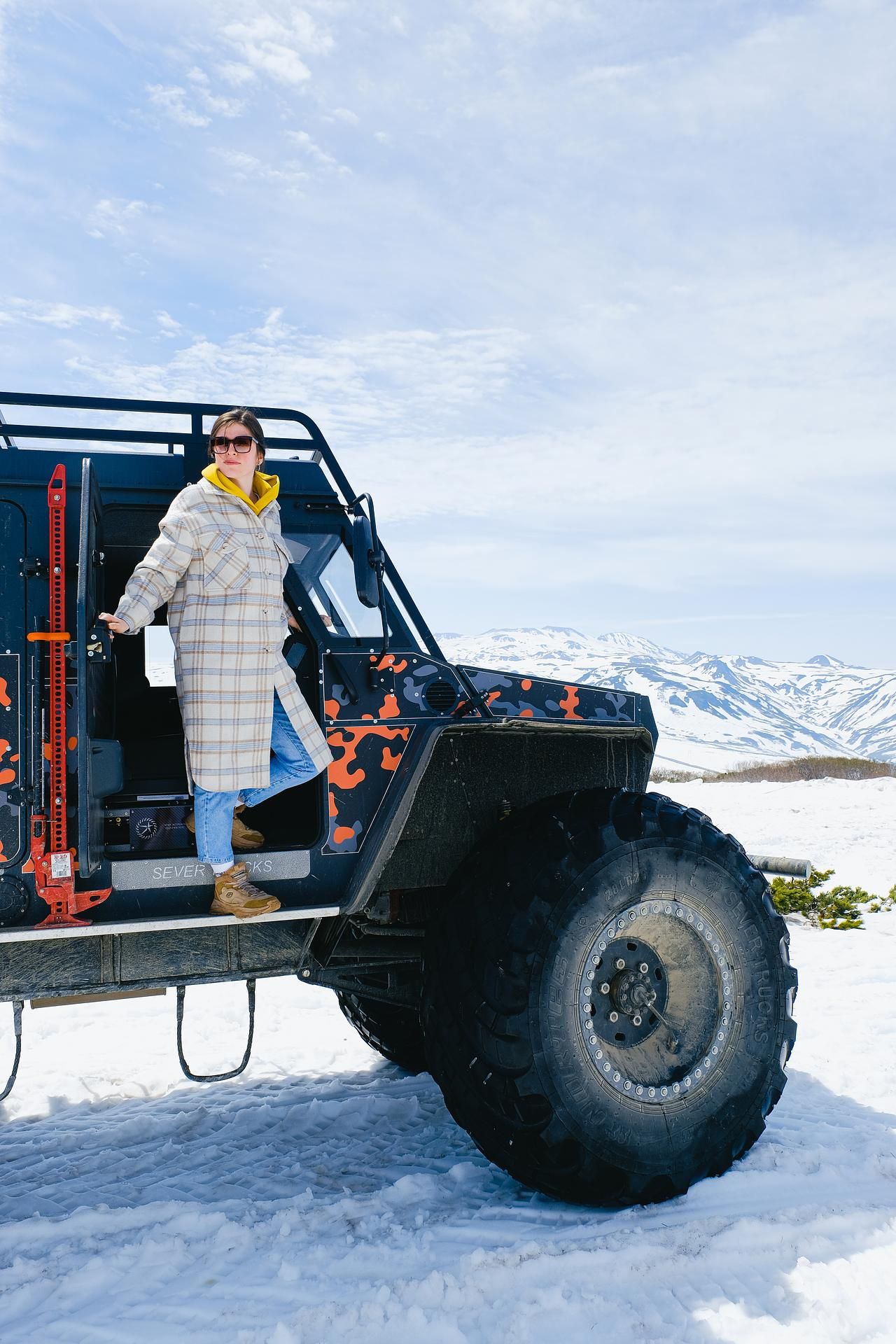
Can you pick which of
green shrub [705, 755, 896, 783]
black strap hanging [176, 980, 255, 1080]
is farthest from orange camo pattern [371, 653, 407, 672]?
green shrub [705, 755, 896, 783]

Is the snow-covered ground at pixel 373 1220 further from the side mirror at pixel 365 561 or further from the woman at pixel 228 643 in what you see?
the side mirror at pixel 365 561

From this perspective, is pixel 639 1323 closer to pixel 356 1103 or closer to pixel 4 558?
pixel 356 1103

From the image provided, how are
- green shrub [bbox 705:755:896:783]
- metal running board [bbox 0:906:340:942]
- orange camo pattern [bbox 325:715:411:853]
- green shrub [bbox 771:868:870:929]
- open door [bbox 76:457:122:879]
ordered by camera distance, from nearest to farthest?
open door [bbox 76:457:122:879], metal running board [bbox 0:906:340:942], orange camo pattern [bbox 325:715:411:853], green shrub [bbox 771:868:870:929], green shrub [bbox 705:755:896:783]

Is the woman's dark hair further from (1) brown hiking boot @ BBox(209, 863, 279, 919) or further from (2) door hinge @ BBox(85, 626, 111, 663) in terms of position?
(1) brown hiking boot @ BBox(209, 863, 279, 919)

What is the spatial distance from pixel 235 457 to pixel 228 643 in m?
0.63

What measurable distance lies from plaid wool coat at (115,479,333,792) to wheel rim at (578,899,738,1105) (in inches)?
48.1

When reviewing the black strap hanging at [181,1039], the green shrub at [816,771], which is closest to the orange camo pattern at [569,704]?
the black strap hanging at [181,1039]

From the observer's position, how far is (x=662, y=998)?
3.42 m

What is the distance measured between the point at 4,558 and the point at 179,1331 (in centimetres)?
231

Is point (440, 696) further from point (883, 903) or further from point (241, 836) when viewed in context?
point (883, 903)

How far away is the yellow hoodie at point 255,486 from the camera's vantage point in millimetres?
3250

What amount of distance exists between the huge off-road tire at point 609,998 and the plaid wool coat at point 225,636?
822 mm

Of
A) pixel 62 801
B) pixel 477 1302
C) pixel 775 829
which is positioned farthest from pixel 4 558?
pixel 775 829

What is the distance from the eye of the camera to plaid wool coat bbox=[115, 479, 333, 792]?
10.3ft
